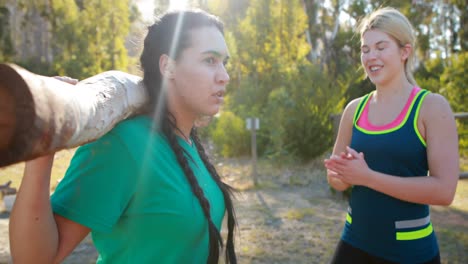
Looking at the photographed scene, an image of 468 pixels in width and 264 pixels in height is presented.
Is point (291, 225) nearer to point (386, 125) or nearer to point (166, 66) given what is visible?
point (386, 125)

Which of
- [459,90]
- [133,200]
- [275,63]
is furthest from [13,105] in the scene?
[275,63]

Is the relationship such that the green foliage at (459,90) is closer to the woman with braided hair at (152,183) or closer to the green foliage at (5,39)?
the woman with braided hair at (152,183)

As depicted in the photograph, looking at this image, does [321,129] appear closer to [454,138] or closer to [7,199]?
[7,199]

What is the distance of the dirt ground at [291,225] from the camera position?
4.55 meters

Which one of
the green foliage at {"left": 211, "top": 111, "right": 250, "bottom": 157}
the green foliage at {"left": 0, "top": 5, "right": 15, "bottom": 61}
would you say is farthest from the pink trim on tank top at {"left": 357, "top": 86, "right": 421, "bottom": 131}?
the green foliage at {"left": 0, "top": 5, "right": 15, "bottom": 61}

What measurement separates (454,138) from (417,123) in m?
0.17

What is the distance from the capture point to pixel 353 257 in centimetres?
206

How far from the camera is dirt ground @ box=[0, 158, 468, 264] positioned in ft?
14.9

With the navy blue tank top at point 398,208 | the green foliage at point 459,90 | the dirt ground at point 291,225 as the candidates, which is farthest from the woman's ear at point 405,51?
the green foliage at point 459,90

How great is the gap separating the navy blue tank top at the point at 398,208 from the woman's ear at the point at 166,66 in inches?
39.8

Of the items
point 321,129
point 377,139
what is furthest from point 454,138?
point 321,129

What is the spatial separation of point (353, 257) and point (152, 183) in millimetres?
1202

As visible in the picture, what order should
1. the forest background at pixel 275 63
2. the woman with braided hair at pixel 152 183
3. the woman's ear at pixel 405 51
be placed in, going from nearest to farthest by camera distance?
the woman with braided hair at pixel 152 183
the woman's ear at pixel 405 51
the forest background at pixel 275 63

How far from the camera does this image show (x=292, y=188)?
25.8 feet
